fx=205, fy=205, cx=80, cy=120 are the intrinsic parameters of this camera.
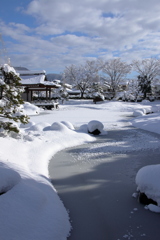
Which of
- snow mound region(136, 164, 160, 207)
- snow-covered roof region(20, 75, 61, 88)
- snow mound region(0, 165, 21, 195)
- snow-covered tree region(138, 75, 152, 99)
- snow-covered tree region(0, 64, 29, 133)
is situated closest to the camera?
snow mound region(0, 165, 21, 195)

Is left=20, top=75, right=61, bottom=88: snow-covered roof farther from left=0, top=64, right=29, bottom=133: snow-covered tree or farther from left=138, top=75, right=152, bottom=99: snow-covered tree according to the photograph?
left=138, top=75, right=152, bottom=99: snow-covered tree

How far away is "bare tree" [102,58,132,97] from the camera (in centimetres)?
4453

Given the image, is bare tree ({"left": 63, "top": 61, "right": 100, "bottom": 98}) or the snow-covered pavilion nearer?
the snow-covered pavilion

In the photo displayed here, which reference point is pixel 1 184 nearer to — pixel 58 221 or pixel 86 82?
pixel 58 221

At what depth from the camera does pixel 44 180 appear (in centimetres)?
502

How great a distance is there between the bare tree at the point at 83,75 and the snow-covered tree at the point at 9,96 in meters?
34.8

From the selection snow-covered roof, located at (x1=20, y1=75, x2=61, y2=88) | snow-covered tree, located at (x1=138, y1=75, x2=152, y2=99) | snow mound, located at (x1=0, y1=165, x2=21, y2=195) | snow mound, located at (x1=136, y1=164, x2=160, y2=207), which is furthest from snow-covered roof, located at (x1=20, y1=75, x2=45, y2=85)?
snow-covered tree, located at (x1=138, y1=75, x2=152, y2=99)

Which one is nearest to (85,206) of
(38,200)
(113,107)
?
(38,200)

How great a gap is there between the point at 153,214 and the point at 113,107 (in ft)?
87.0

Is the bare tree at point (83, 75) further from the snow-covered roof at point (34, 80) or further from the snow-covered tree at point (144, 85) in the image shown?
the snow-covered roof at point (34, 80)

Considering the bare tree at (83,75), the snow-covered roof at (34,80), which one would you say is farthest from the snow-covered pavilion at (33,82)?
the bare tree at (83,75)

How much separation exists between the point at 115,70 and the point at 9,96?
1549 inches

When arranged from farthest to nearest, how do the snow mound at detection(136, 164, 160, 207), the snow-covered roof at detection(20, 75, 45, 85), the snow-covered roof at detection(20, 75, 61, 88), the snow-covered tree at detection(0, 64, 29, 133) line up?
1. the snow-covered roof at detection(20, 75, 45, 85)
2. the snow-covered roof at detection(20, 75, 61, 88)
3. the snow-covered tree at detection(0, 64, 29, 133)
4. the snow mound at detection(136, 164, 160, 207)

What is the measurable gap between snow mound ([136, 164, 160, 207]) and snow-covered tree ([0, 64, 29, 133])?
5.59 m
